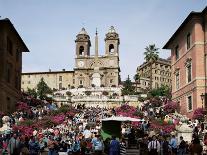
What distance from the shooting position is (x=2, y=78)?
148 ft

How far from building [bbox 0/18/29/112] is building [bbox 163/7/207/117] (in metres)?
16.8

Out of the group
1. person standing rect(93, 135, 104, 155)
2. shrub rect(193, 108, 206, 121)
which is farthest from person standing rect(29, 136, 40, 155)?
shrub rect(193, 108, 206, 121)

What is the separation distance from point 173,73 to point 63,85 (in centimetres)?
9110

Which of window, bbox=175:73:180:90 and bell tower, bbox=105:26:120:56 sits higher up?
bell tower, bbox=105:26:120:56

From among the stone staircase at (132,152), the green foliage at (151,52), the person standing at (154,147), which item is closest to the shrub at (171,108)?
the stone staircase at (132,152)

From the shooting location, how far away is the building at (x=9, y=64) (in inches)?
1794

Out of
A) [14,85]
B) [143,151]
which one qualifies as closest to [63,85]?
[14,85]

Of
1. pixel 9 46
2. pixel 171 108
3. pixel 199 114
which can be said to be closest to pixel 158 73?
pixel 171 108

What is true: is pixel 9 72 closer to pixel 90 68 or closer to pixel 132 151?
pixel 132 151

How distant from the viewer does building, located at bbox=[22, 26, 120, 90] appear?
5074 inches

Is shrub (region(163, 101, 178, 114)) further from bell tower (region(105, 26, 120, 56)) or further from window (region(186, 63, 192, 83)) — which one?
bell tower (region(105, 26, 120, 56))

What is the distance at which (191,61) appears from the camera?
43.2 metres

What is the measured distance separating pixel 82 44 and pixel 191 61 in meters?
94.9

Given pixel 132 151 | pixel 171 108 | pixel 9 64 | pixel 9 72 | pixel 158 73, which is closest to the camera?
pixel 132 151
